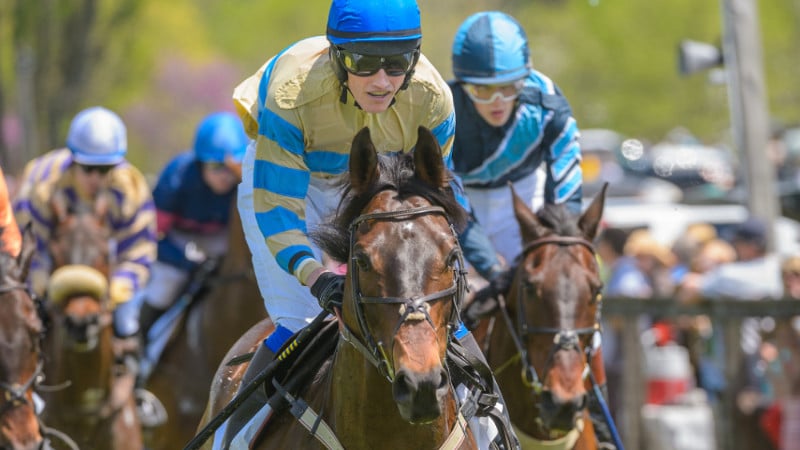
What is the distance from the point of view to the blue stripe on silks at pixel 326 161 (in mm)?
5793

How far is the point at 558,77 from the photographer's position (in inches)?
1571

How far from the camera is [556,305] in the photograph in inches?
271

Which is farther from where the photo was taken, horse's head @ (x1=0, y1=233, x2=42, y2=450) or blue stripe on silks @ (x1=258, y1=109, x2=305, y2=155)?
horse's head @ (x1=0, y1=233, x2=42, y2=450)

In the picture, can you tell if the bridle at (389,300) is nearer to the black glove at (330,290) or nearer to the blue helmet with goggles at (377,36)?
the black glove at (330,290)

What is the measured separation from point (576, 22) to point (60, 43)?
21312mm

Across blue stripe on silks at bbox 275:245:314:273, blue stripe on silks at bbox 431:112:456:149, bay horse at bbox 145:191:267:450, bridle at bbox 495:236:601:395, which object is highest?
blue stripe on silks at bbox 431:112:456:149

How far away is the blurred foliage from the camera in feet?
96.9

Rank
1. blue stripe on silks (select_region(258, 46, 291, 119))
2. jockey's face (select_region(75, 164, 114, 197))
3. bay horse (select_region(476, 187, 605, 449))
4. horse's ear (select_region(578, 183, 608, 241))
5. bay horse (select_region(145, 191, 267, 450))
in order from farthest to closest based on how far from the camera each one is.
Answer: jockey's face (select_region(75, 164, 114, 197)) < bay horse (select_region(145, 191, 267, 450)) < horse's ear (select_region(578, 183, 608, 241)) < bay horse (select_region(476, 187, 605, 449)) < blue stripe on silks (select_region(258, 46, 291, 119))

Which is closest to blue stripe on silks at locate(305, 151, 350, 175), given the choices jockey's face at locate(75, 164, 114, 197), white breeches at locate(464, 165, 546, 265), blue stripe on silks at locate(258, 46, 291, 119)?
blue stripe on silks at locate(258, 46, 291, 119)

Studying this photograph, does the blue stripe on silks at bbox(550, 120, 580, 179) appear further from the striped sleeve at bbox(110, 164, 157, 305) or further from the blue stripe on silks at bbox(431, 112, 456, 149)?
the striped sleeve at bbox(110, 164, 157, 305)

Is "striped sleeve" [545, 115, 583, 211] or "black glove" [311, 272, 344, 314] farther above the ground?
"black glove" [311, 272, 344, 314]

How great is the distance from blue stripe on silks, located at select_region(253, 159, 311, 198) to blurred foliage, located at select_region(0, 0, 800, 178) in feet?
63.7

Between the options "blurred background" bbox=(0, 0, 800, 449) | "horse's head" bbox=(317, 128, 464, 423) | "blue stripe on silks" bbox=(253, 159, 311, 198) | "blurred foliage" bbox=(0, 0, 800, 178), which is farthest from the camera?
"blurred foliage" bbox=(0, 0, 800, 178)

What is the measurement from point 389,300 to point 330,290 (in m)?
0.44
